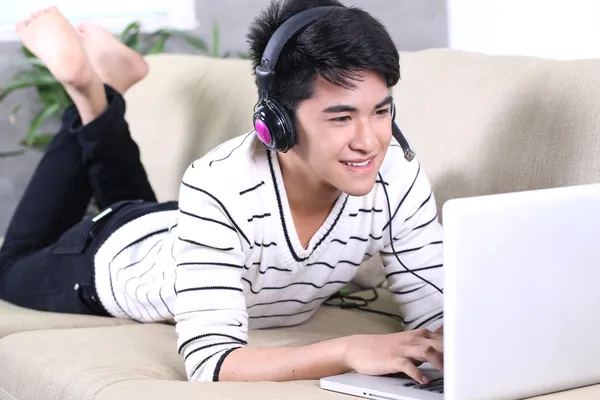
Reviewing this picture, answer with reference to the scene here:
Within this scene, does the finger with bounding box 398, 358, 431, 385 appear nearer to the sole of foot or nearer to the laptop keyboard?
the laptop keyboard

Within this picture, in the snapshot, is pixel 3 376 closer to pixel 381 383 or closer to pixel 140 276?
pixel 140 276

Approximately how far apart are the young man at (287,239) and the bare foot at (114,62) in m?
0.43

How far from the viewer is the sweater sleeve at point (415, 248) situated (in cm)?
155

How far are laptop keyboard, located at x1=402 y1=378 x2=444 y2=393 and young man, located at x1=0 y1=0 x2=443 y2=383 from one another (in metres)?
0.01

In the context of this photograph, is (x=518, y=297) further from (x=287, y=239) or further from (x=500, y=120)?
(x=500, y=120)

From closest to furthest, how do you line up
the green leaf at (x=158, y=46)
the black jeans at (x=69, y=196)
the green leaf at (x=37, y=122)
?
the black jeans at (x=69, y=196)
the green leaf at (x=37, y=122)
the green leaf at (x=158, y=46)

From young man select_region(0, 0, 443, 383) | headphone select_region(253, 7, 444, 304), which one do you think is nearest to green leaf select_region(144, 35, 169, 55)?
young man select_region(0, 0, 443, 383)

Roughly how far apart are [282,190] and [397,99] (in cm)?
50

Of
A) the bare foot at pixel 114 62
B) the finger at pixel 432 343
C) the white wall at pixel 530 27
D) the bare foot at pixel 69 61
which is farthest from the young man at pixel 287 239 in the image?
the white wall at pixel 530 27

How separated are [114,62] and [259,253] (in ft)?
3.36

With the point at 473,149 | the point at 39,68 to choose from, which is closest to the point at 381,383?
the point at 473,149

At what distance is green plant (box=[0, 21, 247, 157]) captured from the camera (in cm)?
318

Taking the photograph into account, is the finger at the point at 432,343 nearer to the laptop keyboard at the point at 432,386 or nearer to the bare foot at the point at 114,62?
the laptop keyboard at the point at 432,386

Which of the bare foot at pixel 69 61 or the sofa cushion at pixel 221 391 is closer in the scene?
the sofa cushion at pixel 221 391
